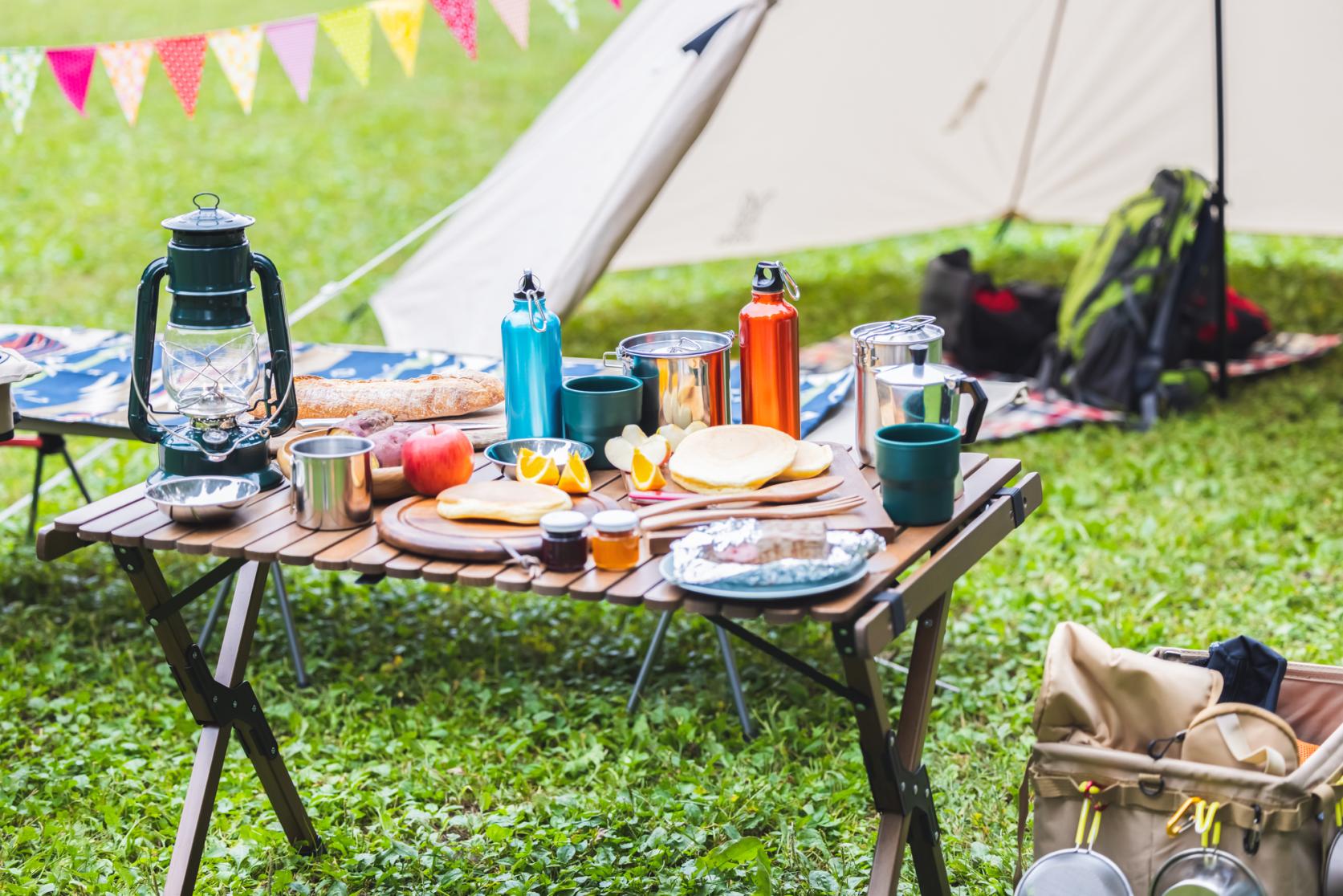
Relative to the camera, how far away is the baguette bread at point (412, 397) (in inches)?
101

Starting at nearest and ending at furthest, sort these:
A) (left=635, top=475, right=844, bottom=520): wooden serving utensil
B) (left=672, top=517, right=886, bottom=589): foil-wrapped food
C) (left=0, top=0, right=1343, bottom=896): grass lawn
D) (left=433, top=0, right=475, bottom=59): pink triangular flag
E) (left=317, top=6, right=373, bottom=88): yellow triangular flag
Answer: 1. (left=672, top=517, right=886, bottom=589): foil-wrapped food
2. (left=635, top=475, right=844, bottom=520): wooden serving utensil
3. (left=0, top=0, right=1343, bottom=896): grass lawn
4. (left=433, top=0, right=475, bottom=59): pink triangular flag
5. (left=317, top=6, right=373, bottom=88): yellow triangular flag

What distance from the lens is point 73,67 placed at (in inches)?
148

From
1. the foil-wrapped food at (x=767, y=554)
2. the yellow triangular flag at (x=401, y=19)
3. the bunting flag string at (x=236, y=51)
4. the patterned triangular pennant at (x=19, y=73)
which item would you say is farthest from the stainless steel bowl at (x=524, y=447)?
the patterned triangular pennant at (x=19, y=73)

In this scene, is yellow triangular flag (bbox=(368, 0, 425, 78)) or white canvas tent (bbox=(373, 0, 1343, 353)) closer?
yellow triangular flag (bbox=(368, 0, 425, 78))

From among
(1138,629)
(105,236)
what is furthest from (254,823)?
(105,236)

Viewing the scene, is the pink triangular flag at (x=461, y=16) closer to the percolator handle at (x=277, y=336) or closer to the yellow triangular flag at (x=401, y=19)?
the yellow triangular flag at (x=401, y=19)

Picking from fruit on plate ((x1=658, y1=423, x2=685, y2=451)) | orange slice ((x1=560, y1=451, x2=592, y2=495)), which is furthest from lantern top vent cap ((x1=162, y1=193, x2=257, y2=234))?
fruit on plate ((x1=658, y1=423, x2=685, y2=451))

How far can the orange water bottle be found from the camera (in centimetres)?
214

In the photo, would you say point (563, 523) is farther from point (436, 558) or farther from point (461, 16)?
point (461, 16)

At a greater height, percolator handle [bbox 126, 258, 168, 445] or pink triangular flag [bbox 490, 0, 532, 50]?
pink triangular flag [bbox 490, 0, 532, 50]

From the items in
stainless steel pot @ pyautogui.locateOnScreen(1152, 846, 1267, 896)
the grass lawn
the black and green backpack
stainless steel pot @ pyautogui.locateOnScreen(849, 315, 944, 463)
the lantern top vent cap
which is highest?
the lantern top vent cap

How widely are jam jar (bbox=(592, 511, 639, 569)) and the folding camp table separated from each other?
0.06 ft

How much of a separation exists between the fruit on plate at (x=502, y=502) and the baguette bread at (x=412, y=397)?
518 mm

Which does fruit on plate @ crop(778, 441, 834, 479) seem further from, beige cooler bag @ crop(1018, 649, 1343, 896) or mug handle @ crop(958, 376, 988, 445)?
beige cooler bag @ crop(1018, 649, 1343, 896)
